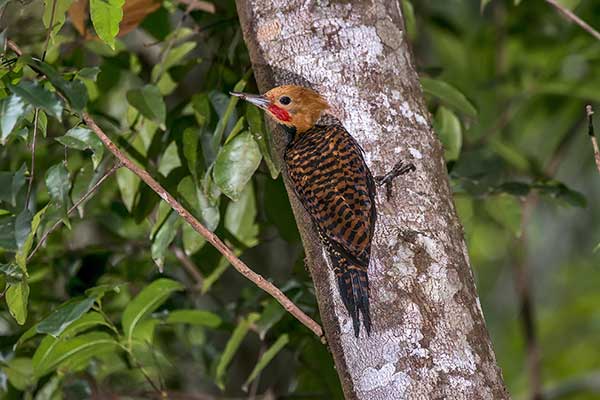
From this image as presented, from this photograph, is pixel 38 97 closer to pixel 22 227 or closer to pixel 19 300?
pixel 22 227

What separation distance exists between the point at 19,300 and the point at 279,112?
2.15ft

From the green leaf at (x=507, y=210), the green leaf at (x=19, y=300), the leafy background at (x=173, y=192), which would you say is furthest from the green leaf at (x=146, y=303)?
the green leaf at (x=507, y=210)

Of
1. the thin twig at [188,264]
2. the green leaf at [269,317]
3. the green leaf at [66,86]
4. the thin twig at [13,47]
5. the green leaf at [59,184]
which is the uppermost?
the green leaf at [66,86]

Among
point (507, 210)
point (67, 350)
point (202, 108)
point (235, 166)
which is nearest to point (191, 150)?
point (202, 108)

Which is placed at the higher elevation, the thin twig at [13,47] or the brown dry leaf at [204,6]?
the thin twig at [13,47]

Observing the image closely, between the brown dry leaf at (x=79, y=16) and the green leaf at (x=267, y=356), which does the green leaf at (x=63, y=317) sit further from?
the brown dry leaf at (x=79, y=16)

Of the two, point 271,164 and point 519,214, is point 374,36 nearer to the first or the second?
point 271,164

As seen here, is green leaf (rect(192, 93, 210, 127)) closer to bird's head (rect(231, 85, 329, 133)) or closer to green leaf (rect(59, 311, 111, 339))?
bird's head (rect(231, 85, 329, 133))

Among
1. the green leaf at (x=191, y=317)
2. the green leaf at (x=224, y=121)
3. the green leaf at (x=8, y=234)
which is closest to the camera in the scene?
the green leaf at (x=8, y=234)

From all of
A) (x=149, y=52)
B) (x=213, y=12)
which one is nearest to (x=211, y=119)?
(x=213, y=12)

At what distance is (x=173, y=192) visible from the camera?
2.49m

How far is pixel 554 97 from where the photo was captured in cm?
448

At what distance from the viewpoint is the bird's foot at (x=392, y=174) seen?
1.85m

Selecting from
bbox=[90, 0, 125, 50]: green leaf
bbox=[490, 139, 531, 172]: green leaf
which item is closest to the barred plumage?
bbox=[90, 0, 125, 50]: green leaf
